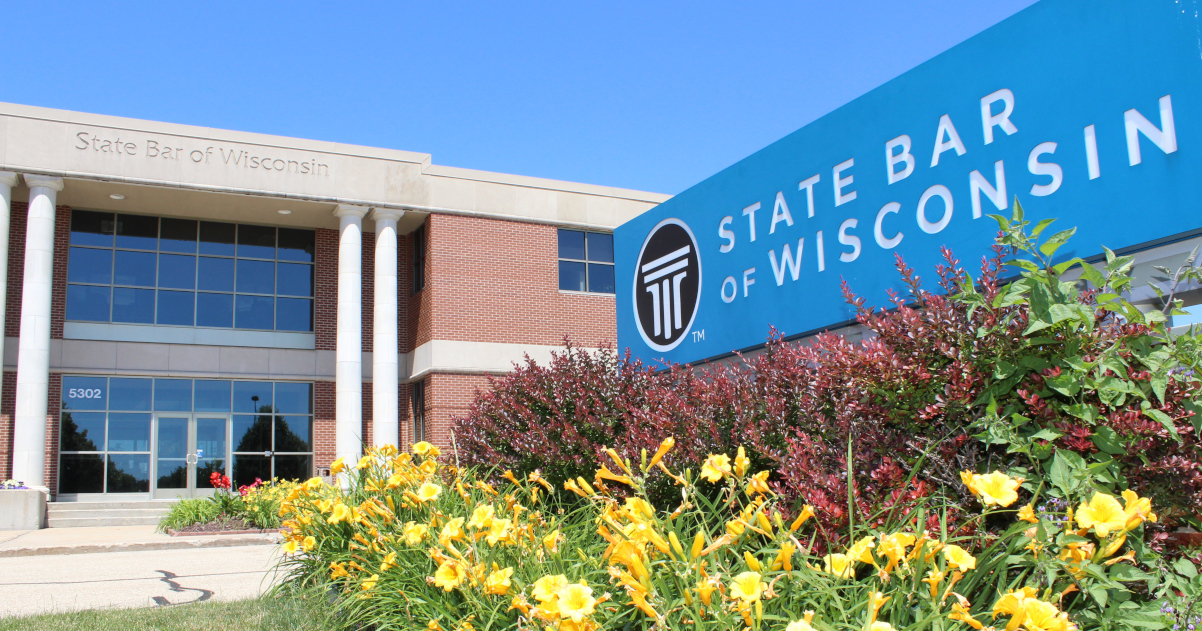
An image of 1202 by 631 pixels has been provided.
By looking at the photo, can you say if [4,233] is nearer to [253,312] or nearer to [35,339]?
[35,339]

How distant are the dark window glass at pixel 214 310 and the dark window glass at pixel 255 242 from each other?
1.24m

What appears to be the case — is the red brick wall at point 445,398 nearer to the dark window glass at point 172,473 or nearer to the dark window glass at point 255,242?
the dark window glass at point 255,242

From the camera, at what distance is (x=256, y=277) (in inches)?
859

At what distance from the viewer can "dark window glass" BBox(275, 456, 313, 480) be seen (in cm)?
2105

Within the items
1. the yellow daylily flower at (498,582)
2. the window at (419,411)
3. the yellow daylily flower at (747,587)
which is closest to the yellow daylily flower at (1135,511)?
the yellow daylily flower at (747,587)

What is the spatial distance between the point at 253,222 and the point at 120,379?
16.1 feet

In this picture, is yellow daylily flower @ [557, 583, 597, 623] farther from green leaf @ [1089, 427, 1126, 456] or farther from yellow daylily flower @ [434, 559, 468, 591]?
green leaf @ [1089, 427, 1126, 456]

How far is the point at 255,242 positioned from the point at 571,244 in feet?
26.7

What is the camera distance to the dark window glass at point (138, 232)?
20812 mm

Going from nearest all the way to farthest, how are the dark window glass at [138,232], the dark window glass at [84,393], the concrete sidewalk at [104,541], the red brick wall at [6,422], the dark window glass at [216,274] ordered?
the concrete sidewalk at [104,541], the red brick wall at [6,422], the dark window glass at [84,393], the dark window glass at [138,232], the dark window glass at [216,274]

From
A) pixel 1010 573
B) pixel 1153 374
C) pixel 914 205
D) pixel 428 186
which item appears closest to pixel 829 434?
pixel 1010 573

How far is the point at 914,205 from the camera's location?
519 cm

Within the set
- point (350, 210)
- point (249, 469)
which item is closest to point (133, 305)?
point (249, 469)

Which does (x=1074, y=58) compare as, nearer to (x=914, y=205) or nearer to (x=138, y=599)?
(x=914, y=205)
